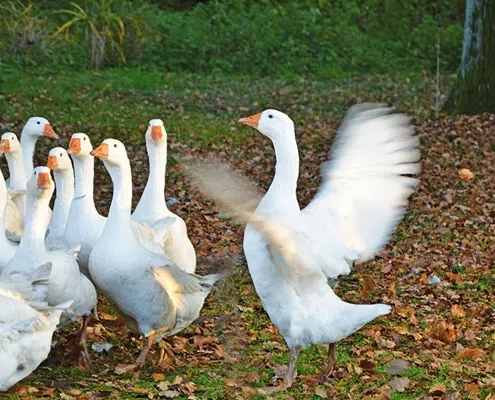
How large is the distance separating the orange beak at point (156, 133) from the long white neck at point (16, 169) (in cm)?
140

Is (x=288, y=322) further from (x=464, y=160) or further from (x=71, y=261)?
(x=464, y=160)

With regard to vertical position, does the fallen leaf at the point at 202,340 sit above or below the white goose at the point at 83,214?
below

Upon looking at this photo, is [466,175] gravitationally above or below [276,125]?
below

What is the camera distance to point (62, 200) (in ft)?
26.1

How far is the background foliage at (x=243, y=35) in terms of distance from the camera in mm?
20422

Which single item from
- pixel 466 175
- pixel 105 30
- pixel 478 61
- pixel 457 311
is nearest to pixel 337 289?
pixel 457 311

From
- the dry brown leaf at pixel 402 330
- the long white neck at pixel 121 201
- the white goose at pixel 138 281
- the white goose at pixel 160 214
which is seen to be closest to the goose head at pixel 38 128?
the white goose at pixel 160 214

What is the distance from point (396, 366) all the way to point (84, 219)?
2404 millimetres

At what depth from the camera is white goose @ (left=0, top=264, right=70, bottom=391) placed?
235 inches

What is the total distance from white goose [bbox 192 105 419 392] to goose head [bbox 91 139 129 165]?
98cm

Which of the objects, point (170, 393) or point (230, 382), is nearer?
point (170, 393)

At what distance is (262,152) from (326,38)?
32.7 feet

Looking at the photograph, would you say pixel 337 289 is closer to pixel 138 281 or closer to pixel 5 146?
pixel 138 281

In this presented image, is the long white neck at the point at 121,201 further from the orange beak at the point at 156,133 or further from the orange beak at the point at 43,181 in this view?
the orange beak at the point at 156,133
